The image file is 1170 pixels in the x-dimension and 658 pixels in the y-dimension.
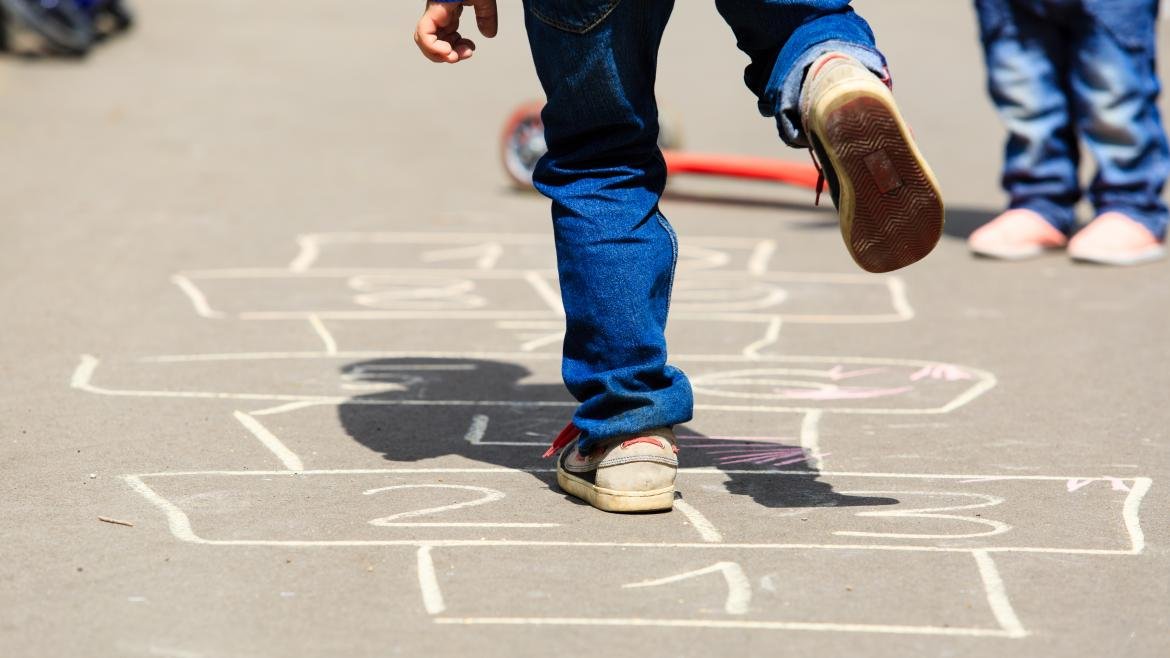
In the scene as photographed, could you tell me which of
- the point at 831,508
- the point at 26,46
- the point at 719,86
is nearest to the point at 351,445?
the point at 831,508

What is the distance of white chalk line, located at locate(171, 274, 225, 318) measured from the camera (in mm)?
4738

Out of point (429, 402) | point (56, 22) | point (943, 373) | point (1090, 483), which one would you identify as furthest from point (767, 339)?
point (56, 22)

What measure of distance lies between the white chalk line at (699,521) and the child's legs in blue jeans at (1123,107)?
320cm

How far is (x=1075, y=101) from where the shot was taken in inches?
230

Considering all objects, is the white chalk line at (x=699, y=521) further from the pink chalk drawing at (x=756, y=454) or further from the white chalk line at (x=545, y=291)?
the white chalk line at (x=545, y=291)

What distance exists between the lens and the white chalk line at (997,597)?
8.13ft

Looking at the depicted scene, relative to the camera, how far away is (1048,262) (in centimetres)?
566

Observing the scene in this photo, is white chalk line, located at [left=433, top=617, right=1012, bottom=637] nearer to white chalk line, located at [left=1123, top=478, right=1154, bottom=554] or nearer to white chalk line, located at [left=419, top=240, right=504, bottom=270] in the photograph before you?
white chalk line, located at [left=1123, top=478, right=1154, bottom=554]

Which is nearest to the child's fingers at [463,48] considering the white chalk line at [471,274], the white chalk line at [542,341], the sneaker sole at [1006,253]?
the white chalk line at [542,341]

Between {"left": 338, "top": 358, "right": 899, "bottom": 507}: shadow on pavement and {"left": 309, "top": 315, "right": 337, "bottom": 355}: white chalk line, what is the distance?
0.57 ft

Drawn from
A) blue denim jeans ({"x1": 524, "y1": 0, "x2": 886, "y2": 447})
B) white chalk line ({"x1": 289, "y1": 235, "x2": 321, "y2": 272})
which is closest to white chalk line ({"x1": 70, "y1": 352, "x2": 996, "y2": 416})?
blue denim jeans ({"x1": 524, "y1": 0, "x2": 886, "y2": 447})

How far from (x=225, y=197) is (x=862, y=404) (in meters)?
3.46

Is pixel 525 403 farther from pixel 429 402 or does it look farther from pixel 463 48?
pixel 463 48

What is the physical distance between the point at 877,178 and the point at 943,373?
158cm
